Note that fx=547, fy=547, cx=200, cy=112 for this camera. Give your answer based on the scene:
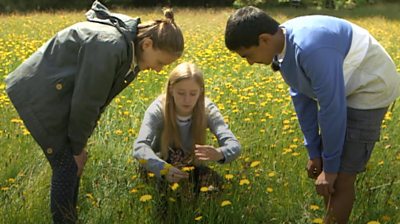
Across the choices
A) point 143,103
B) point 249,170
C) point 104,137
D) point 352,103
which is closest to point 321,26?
point 352,103

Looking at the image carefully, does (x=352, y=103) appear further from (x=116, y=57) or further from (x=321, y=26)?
(x=116, y=57)

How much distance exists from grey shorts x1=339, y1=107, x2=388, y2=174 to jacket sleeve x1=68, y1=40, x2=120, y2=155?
115cm

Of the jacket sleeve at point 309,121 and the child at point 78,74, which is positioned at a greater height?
the child at point 78,74

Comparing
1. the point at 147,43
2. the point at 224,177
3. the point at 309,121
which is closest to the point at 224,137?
the point at 224,177

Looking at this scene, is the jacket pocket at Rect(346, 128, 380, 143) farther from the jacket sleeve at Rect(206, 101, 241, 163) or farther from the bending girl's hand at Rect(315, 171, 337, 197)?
the jacket sleeve at Rect(206, 101, 241, 163)

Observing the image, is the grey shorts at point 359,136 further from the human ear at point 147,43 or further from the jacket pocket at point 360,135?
the human ear at point 147,43

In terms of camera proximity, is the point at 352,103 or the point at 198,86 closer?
the point at 352,103

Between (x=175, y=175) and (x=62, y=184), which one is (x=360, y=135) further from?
(x=62, y=184)

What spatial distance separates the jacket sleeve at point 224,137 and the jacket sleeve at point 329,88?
763mm

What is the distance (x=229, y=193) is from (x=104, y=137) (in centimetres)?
129

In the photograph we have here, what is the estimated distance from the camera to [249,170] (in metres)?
3.30

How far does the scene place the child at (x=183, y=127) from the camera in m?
3.17

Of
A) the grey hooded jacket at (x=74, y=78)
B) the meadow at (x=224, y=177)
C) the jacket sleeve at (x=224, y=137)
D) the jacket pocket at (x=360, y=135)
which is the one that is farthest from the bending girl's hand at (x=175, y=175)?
the jacket pocket at (x=360, y=135)

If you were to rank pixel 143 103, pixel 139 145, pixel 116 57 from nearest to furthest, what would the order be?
pixel 116 57
pixel 139 145
pixel 143 103
